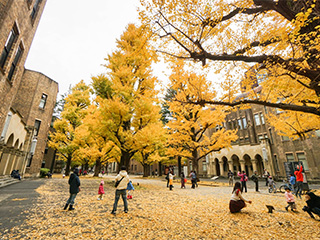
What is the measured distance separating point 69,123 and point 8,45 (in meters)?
18.2

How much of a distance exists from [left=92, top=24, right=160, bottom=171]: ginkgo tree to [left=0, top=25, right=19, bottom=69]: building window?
5.15 m

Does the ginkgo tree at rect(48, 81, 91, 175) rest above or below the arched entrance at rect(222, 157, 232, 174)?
above

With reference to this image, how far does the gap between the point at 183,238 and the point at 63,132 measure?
25327 mm

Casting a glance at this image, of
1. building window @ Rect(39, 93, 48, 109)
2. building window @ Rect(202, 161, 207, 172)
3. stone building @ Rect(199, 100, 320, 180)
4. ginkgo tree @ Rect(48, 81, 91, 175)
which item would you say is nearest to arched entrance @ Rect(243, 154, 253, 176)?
stone building @ Rect(199, 100, 320, 180)

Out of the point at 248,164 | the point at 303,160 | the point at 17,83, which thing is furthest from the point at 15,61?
the point at 248,164

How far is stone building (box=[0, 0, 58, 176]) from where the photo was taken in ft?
24.5

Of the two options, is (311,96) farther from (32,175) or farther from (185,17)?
(32,175)

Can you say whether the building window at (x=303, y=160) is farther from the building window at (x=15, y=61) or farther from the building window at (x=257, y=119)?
the building window at (x=15, y=61)

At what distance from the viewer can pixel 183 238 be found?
137 inches

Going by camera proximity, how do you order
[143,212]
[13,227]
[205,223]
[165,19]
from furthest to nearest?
[165,19]
[143,212]
[205,223]
[13,227]

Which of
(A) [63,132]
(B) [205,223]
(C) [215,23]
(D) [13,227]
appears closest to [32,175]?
(A) [63,132]

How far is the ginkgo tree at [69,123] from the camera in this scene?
2212cm

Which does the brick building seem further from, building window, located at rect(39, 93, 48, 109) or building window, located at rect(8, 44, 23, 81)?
building window, located at rect(39, 93, 48, 109)

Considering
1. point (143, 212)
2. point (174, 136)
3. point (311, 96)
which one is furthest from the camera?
point (174, 136)
